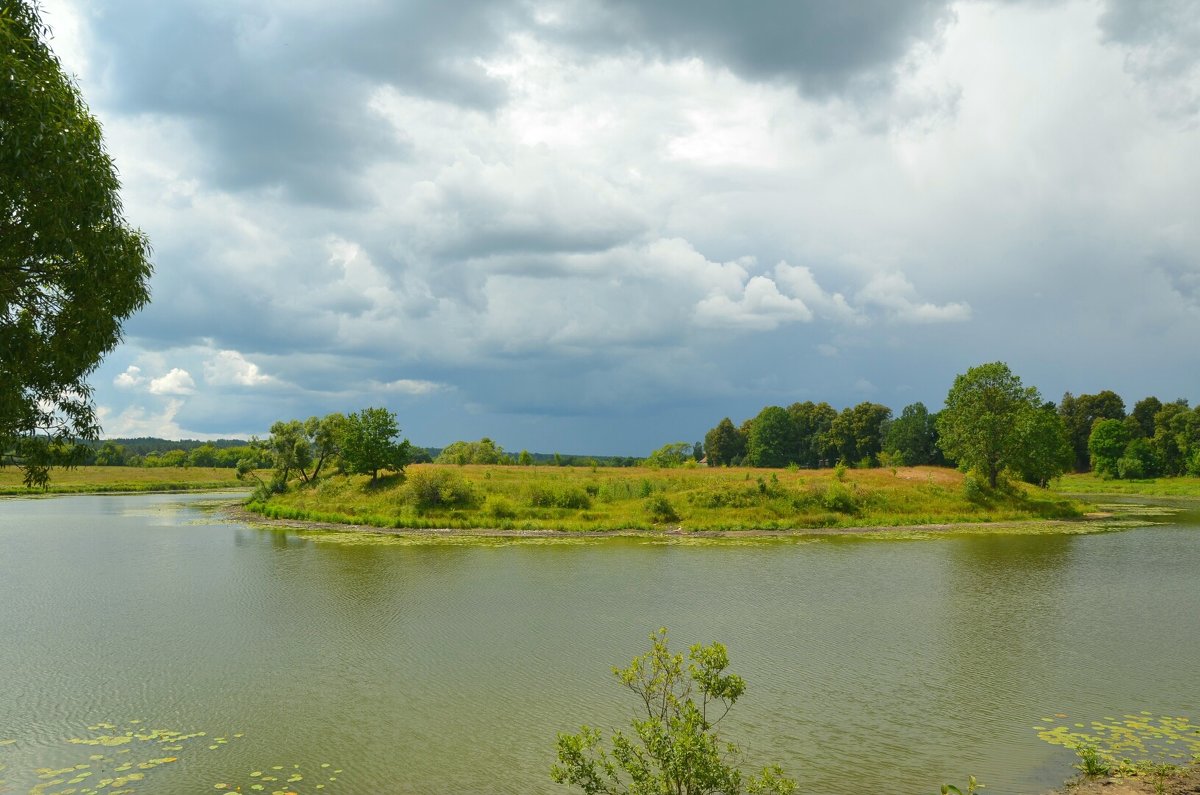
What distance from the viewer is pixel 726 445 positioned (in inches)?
5497

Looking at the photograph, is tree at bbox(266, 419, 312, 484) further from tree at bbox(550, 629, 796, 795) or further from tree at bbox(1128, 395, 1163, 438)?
tree at bbox(1128, 395, 1163, 438)

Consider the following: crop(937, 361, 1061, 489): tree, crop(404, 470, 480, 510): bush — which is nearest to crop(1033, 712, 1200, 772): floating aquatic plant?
crop(404, 470, 480, 510): bush

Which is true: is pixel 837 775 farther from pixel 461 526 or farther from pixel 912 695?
pixel 461 526

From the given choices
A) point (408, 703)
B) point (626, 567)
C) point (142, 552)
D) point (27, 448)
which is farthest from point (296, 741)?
point (142, 552)

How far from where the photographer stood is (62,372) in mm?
13328

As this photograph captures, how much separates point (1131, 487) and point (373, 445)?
4157 inches

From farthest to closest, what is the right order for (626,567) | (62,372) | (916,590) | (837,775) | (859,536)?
(859,536), (626,567), (916,590), (62,372), (837,775)

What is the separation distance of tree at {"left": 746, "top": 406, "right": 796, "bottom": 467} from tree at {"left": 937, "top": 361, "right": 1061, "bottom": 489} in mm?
52298

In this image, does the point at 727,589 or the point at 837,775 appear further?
the point at 727,589

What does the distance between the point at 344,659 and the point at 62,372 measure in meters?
10.4

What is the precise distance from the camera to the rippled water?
43.0ft

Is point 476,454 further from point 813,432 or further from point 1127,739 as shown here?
point 1127,739

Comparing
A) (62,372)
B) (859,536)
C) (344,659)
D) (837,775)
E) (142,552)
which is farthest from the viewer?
(859,536)

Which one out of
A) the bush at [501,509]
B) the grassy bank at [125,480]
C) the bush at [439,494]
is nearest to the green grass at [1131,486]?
the bush at [501,509]
